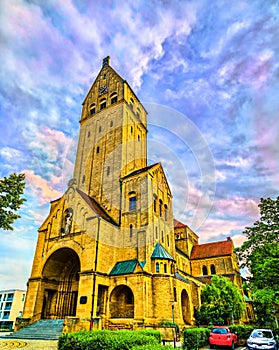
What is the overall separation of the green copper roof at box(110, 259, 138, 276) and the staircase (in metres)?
6.25

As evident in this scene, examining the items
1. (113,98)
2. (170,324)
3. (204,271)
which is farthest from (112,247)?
(204,271)

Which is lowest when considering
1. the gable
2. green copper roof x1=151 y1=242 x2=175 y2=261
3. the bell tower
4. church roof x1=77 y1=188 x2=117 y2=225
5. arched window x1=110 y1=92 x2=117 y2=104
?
the gable

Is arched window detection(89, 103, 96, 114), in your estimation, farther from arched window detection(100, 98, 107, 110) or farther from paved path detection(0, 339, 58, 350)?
paved path detection(0, 339, 58, 350)

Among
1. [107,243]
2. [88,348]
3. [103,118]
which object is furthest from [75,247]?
[103,118]

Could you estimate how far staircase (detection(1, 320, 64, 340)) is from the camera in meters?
20.0

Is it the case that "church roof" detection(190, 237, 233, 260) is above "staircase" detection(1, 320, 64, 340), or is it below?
above

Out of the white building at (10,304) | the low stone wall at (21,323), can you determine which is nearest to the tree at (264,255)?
the low stone wall at (21,323)

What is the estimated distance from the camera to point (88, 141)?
39.9m

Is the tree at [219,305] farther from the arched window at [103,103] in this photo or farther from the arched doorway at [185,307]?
the arched window at [103,103]

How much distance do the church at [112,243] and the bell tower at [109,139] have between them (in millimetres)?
159

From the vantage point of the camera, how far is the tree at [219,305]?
2839cm

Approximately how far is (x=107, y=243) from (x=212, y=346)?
12913 mm

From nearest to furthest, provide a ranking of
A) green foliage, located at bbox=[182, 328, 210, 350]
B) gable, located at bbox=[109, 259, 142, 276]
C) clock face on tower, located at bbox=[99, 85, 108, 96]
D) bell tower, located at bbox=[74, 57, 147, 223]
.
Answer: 1. green foliage, located at bbox=[182, 328, 210, 350]
2. gable, located at bbox=[109, 259, 142, 276]
3. bell tower, located at bbox=[74, 57, 147, 223]
4. clock face on tower, located at bbox=[99, 85, 108, 96]

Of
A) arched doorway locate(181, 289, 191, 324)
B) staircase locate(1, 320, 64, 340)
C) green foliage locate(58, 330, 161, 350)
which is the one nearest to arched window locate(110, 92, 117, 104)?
arched doorway locate(181, 289, 191, 324)
